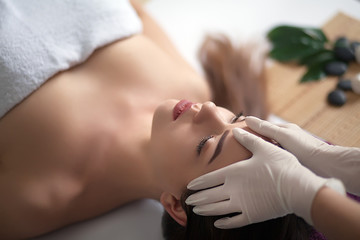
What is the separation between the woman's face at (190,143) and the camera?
93 cm

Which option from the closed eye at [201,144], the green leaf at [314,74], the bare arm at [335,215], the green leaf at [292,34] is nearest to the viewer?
the bare arm at [335,215]

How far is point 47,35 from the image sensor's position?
1.19m

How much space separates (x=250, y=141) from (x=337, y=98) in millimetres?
766

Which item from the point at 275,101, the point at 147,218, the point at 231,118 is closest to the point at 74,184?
the point at 147,218

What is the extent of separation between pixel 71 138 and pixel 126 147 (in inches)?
6.9

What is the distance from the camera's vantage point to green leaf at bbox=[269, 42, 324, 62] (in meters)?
1.68

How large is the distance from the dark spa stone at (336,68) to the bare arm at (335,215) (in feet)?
3.26

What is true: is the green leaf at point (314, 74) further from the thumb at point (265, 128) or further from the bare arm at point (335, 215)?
the bare arm at point (335, 215)

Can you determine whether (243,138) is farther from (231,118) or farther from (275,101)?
(275,101)

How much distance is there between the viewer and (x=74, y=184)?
1.17m

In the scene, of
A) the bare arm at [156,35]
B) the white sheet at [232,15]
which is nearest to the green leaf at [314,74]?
the white sheet at [232,15]

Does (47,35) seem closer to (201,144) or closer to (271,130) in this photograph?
(201,144)

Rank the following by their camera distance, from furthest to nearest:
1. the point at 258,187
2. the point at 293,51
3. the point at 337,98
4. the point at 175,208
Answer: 1. the point at 293,51
2. the point at 337,98
3. the point at 175,208
4. the point at 258,187

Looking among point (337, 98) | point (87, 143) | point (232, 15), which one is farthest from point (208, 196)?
point (232, 15)
